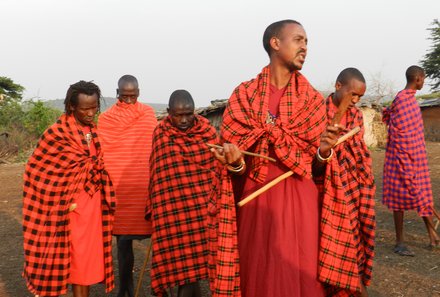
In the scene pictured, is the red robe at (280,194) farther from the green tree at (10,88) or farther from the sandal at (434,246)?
the green tree at (10,88)

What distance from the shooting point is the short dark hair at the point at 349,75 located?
3.83 metres

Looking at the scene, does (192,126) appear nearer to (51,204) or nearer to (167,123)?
(167,123)

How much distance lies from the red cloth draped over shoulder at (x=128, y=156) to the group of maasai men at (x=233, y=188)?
0.01 meters

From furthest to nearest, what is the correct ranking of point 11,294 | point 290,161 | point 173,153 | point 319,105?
1. point 11,294
2. point 173,153
3. point 319,105
4. point 290,161

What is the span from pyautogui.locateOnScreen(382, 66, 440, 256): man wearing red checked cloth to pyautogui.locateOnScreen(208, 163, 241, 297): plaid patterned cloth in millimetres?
3773

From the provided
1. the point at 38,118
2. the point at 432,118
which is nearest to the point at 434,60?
the point at 432,118

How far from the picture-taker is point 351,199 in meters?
3.58

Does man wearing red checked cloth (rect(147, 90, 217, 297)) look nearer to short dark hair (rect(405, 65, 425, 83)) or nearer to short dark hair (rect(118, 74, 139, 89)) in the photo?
short dark hair (rect(118, 74, 139, 89))

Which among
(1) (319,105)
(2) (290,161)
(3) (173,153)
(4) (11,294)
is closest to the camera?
(2) (290,161)

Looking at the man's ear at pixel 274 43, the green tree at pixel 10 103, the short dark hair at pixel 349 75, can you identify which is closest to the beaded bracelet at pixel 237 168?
the man's ear at pixel 274 43

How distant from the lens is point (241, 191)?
2.56m

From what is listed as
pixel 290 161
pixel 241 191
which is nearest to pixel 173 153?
pixel 241 191

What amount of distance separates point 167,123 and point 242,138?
189cm

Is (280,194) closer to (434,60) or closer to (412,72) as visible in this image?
(412,72)
